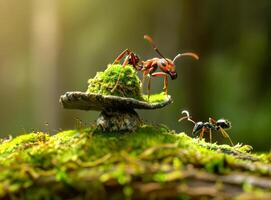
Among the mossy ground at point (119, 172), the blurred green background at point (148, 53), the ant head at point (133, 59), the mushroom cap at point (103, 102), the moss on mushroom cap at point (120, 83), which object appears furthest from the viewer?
the blurred green background at point (148, 53)

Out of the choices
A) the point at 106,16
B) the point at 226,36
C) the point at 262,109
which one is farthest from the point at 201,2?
the point at 106,16

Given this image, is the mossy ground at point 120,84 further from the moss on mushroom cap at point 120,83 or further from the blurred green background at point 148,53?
the blurred green background at point 148,53

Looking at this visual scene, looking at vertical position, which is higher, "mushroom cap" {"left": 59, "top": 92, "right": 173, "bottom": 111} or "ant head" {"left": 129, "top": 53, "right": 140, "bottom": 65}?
"ant head" {"left": 129, "top": 53, "right": 140, "bottom": 65}

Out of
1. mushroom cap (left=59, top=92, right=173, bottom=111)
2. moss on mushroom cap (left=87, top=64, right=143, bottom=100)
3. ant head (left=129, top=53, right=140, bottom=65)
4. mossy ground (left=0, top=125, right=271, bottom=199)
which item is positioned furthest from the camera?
ant head (left=129, top=53, right=140, bottom=65)

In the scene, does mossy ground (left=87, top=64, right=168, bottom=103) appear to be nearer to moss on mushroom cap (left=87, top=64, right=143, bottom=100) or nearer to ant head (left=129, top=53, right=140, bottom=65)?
moss on mushroom cap (left=87, top=64, right=143, bottom=100)

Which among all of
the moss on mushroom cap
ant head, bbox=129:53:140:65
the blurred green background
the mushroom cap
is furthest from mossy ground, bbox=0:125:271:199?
the blurred green background

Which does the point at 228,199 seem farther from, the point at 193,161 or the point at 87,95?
the point at 87,95

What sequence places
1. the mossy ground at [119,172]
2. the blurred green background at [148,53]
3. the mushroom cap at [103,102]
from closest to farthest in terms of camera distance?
the mossy ground at [119,172]
the mushroom cap at [103,102]
the blurred green background at [148,53]

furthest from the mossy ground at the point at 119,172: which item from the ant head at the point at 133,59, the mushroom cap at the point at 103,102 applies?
the ant head at the point at 133,59
